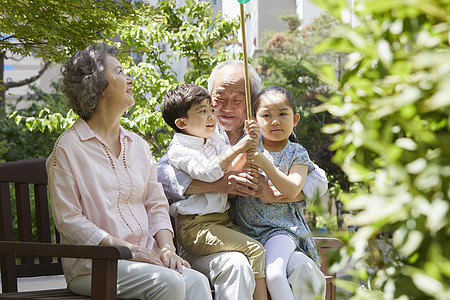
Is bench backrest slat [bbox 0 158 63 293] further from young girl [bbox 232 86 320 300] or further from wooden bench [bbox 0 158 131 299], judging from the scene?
young girl [bbox 232 86 320 300]

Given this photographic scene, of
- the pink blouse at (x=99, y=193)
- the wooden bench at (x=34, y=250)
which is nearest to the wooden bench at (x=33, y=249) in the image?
the wooden bench at (x=34, y=250)

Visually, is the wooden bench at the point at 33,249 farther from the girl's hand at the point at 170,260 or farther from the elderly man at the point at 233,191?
the elderly man at the point at 233,191

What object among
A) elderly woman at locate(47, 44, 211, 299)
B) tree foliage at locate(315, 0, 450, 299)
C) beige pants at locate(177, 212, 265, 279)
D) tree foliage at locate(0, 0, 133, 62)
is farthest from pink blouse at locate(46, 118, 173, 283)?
tree foliage at locate(0, 0, 133, 62)

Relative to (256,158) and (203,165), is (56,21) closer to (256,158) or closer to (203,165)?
(203,165)

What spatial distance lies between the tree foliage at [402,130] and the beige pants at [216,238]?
1.62 metres

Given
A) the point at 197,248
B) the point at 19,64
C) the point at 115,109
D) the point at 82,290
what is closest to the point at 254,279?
the point at 197,248

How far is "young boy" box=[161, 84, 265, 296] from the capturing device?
269 cm

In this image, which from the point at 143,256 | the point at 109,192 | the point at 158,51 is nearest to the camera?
the point at 143,256

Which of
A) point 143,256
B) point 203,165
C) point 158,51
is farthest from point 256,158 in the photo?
point 158,51

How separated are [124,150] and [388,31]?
193 centimetres

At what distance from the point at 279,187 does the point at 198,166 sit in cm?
34

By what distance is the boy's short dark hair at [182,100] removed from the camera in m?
2.91

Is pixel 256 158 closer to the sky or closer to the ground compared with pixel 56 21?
closer to the ground

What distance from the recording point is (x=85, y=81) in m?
2.69
